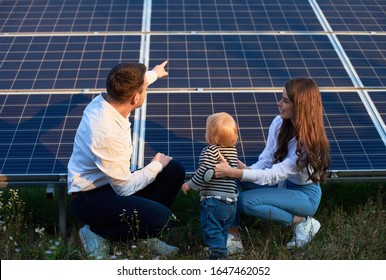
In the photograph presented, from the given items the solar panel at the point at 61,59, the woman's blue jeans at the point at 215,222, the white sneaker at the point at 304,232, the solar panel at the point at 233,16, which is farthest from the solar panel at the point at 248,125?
the solar panel at the point at 233,16

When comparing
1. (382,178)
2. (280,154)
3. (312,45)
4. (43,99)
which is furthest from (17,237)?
(312,45)

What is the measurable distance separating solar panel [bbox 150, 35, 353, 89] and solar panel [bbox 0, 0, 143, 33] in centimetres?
77

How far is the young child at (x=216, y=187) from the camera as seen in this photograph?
6.03 m

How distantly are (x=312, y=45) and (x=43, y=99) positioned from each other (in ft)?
11.5

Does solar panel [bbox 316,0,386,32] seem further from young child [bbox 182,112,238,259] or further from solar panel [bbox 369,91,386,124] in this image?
young child [bbox 182,112,238,259]

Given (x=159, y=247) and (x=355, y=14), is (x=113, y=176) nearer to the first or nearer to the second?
(x=159, y=247)

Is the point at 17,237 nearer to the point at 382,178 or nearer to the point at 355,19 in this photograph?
the point at 382,178

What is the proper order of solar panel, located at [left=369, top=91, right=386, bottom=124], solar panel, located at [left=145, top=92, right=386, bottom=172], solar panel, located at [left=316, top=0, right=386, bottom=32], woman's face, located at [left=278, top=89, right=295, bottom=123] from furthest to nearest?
solar panel, located at [left=316, top=0, right=386, bottom=32] → solar panel, located at [left=369, top=91, right=386, bottom=124] → solar panel, located at [left=145, top=92, right=386, bottom=172] → woman's face, located at [left=278, top=89, right=295, bottom=123]

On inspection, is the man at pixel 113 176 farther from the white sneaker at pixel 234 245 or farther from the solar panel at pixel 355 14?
the solar panel at pixel 355 14

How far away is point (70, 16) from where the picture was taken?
31.9 ft

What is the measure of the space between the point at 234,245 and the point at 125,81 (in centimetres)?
181

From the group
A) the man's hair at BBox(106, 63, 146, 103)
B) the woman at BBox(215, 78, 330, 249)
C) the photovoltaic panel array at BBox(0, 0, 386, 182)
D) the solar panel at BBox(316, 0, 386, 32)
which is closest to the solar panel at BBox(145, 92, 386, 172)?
the photovoltaic panel array at BBox(0, 0, 386, 182)

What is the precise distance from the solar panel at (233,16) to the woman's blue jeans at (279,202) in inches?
138

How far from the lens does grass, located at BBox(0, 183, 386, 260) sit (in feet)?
20.2
